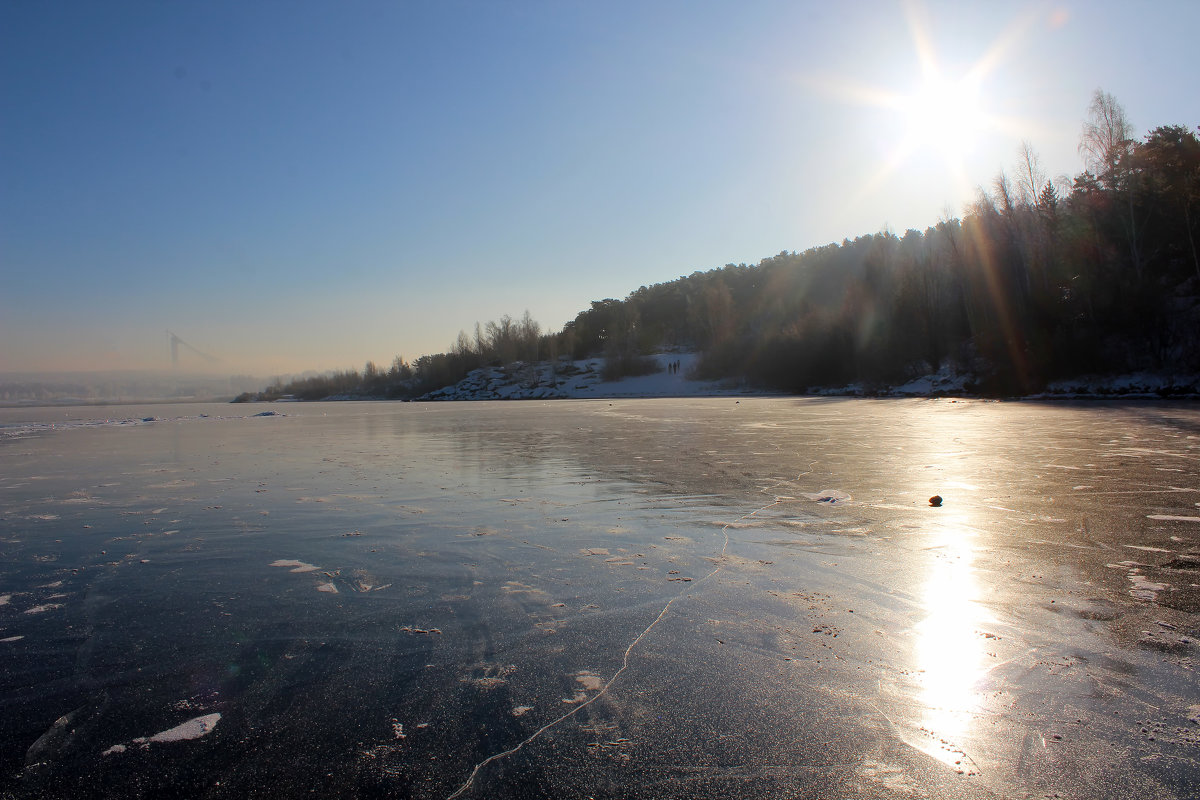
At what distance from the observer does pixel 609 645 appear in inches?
123

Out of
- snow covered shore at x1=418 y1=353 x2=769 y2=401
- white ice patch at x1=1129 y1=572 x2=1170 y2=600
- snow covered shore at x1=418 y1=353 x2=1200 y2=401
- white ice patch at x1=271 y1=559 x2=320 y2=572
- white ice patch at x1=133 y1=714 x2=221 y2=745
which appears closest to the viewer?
white ice patch at x1=133 y1=714 x2=221 y2=745

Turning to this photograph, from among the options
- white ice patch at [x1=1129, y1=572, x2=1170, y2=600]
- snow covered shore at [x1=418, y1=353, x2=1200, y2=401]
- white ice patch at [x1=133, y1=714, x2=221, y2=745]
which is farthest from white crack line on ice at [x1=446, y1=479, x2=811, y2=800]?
snow covered shore at [x1=418, y1=353, x2=1200, y2=401]

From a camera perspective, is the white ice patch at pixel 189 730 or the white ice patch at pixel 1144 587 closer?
the white ice patch at pixel 189 730

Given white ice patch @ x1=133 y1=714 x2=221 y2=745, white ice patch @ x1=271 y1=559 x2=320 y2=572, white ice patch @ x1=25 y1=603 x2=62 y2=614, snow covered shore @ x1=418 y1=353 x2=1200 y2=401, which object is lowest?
white ice patch @ x1=271 y1=559 x2=320 y2=572

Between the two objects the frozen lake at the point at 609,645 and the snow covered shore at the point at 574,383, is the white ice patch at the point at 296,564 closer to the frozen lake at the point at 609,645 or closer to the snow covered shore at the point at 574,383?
the frozen lake at the point at 609,645

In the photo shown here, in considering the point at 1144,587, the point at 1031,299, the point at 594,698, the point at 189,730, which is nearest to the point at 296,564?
the point at 189,730

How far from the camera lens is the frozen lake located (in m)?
2.12

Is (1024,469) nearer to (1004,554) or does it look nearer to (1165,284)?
(1004,554)

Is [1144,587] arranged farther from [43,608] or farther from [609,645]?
[43,608]

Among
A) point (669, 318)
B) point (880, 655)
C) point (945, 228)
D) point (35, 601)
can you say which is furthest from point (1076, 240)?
point (669, 318)

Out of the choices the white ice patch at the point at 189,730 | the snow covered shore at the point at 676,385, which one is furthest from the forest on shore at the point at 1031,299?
the white ice patch at the point at 189,730

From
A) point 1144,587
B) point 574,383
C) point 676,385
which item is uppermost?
point 574,383

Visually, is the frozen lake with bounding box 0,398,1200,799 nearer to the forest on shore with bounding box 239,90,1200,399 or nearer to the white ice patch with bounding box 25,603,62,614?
the white ice patch with bounding box 25,603,62,614

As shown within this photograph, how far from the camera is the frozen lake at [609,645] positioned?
2117 millimetres
